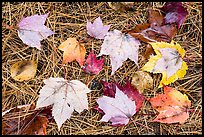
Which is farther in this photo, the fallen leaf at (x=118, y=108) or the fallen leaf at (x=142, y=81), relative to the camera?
the fallen leaf at (x=142, y=81)

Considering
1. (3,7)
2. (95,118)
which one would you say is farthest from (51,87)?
(3,7)

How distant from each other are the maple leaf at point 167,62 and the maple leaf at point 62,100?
1.05 ft

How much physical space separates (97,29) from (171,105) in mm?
480

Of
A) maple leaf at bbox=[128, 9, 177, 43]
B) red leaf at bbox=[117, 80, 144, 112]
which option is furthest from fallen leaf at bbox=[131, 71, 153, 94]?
maple leaf at bbox=[128, 9, 177, 43]

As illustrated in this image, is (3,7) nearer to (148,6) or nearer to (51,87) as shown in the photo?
(51,87)

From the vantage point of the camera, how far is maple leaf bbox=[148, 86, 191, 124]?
1.55 metres

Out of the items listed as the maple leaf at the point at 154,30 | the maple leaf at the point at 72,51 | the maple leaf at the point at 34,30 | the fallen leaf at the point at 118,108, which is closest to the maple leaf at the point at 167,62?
the maple leaf at the point at 154,30

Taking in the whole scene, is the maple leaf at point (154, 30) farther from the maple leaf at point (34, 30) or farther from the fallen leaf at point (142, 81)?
the maple leaf at point (34, 30)

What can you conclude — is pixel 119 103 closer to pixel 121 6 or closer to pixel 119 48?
pixel 119 48

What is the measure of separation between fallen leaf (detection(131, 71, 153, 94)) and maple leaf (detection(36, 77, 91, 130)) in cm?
23

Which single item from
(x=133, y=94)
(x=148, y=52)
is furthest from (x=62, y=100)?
(x=148, y=52)

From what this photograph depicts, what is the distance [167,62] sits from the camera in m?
1.57

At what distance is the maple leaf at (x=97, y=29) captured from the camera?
64.3 inches

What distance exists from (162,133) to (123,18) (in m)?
0.57
